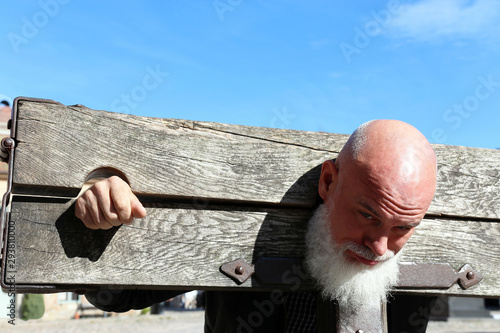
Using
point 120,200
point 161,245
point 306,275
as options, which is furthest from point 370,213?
point 120,200

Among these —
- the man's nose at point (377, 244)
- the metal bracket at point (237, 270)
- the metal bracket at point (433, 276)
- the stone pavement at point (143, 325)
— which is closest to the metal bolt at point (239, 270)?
the metal bracket at point (237, 270)

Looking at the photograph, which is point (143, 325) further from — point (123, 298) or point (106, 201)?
point (106, 201)

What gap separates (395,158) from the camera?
2.09 metres

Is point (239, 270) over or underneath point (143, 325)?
over

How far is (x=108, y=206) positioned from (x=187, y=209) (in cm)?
36

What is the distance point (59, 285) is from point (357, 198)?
1.21 m

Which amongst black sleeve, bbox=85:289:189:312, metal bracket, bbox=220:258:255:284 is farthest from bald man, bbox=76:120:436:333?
black sleeve, bbox=85:289:189:312

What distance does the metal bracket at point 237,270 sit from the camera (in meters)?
2.20

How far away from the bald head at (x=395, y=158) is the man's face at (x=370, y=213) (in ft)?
0.04

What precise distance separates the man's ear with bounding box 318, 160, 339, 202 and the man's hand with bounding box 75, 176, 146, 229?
2.50ft

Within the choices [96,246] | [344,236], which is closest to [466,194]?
[344,236]

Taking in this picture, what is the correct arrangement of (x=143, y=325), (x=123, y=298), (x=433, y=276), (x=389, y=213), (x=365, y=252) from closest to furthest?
1. (x=389, y=213)
2. (x=365, y=252)
3. (x=433, y=276)
4. (x=123, y=298)
5. (x=143, y=325)

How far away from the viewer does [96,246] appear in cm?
210

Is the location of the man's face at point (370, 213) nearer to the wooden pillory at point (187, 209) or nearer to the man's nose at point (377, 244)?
the man's nose at point (377, 244)
